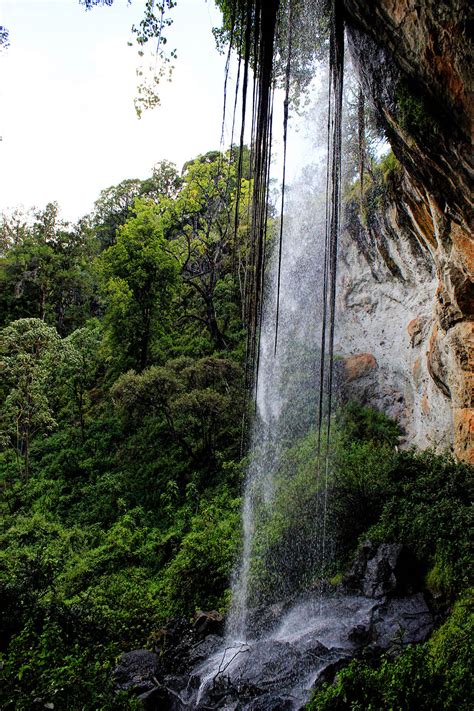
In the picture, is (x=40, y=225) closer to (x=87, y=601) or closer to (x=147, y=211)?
(x=147, y=211)

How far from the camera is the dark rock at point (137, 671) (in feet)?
16.6

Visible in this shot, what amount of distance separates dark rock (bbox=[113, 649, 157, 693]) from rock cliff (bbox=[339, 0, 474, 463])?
465 centimetres

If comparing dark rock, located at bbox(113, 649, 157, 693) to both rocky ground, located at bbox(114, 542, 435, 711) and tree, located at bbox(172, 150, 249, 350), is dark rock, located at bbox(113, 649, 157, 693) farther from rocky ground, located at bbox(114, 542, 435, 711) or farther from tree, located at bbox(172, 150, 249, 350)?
tree, located at bbox(172, 150, 249, 350)

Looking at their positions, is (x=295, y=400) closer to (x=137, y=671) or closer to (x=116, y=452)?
(x=116, y=452)

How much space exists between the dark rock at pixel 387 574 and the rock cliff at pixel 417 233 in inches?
60.9

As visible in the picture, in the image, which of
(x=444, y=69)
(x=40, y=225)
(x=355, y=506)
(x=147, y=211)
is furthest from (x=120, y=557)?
(x=40, y=225)

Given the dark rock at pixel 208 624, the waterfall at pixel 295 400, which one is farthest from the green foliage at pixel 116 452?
the waterfall at pixel 295 400

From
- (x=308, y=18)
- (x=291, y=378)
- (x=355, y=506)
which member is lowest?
(x=355, y=506)

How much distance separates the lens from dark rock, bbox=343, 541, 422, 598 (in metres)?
5.61

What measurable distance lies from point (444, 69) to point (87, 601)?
6.96m

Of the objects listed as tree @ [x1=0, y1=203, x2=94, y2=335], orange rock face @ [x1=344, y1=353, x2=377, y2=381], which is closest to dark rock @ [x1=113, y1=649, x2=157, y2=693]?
orange rock face @ [x1=344, y1=353, x2=377, y2=381]

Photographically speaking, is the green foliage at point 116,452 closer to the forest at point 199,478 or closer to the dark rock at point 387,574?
the forest at point 199,478

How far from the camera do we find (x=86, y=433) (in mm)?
14367

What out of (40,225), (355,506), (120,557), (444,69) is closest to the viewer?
(444,69)
